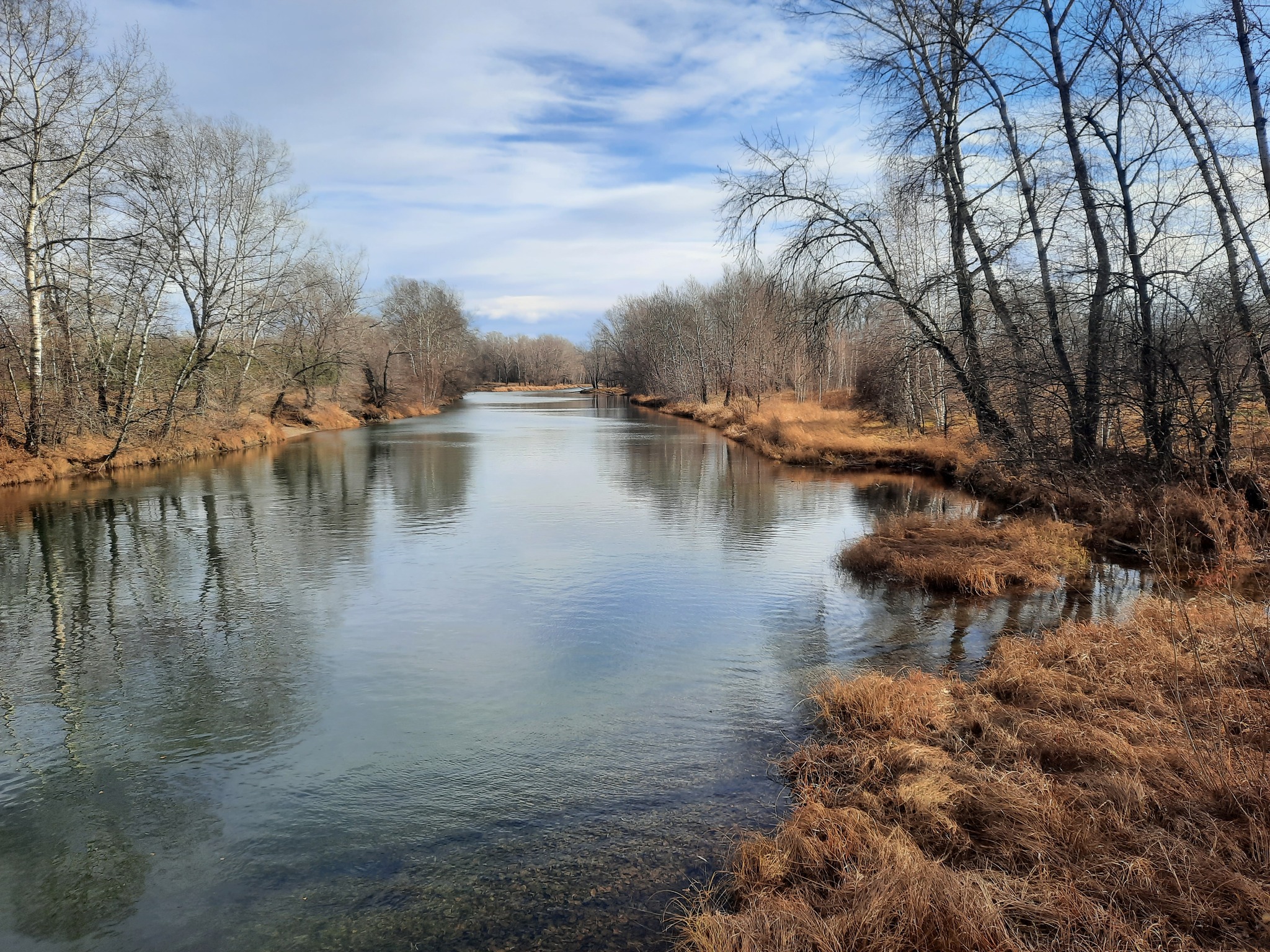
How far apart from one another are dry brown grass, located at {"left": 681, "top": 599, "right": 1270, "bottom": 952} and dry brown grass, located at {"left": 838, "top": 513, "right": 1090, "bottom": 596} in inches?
138

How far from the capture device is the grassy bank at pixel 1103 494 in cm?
998

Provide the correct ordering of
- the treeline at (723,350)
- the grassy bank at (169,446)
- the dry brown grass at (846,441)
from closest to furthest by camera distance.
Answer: the grassy bank at (169,446) < the dry brown grass at (846,441) < the treeline at (723,350)

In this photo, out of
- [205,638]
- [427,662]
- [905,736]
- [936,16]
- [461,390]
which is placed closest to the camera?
[905,736]

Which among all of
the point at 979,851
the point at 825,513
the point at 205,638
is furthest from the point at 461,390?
the point at 979,851

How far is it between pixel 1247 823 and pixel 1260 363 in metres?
8.37

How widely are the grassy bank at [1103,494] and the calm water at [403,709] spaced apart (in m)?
1.13

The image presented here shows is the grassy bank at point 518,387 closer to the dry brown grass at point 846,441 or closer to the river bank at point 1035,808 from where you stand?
the dry brown grass at point 846,441

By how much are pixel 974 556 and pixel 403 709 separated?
8021 millimetres

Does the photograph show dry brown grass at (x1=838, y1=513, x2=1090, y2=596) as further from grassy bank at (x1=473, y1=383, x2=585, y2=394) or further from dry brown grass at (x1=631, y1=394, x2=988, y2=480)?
grassy bank at (x1=473, y1=383, x2=585, y2=394)

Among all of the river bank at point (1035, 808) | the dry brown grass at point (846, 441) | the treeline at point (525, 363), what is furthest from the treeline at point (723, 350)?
the treeline at point (525, 363)

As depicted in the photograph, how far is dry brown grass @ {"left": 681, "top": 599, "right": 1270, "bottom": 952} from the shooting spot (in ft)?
11.1

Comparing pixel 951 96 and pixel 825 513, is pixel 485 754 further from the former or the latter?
pixel 951 96

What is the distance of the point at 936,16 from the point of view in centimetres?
1490

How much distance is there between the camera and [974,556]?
10930mm
